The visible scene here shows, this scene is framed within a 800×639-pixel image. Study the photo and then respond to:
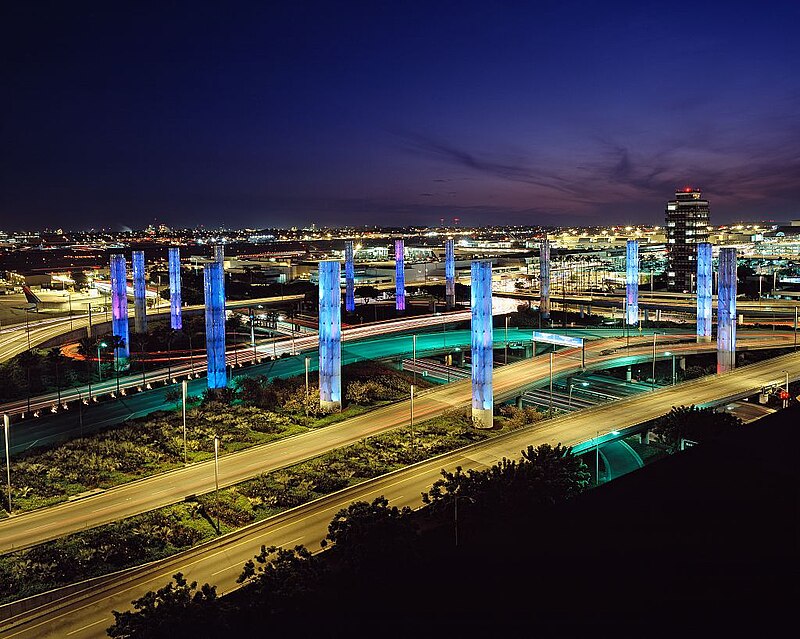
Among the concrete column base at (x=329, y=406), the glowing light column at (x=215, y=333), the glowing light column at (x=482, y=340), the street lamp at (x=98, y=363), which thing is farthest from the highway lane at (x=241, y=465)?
the street lamp at (x=98, y=363)

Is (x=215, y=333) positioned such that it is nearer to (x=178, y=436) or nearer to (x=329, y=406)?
(x=329, y=406)

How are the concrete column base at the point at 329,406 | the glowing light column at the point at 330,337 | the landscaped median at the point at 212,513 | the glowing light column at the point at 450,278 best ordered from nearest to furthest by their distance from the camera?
the landscaped median at the point at 212,513
the glowing light column at the point at 330,337
the concrete column base at the point at 329,406
the glowing light column at the point at 450,278

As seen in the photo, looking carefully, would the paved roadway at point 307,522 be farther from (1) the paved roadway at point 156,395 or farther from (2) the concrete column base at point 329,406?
(1) the paved roadway at point 156,395

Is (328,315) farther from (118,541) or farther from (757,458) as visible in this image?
(757,458)

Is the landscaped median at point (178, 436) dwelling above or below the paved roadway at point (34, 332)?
below

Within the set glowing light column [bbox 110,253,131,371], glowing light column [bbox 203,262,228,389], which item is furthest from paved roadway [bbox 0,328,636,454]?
glowing light column [bbox 110,253,131,371]

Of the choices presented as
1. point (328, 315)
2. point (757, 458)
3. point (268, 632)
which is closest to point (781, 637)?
point (757, 458)
